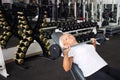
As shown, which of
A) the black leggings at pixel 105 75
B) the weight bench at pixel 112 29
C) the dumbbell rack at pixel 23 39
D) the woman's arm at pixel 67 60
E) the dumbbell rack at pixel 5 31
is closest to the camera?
the black leggings at pixel 105 75

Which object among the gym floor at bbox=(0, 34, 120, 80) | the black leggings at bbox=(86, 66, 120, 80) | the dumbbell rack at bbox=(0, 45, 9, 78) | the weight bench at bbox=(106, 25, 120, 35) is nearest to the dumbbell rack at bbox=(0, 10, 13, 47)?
the gym floor at bbox=(0, 34, 120, 80)

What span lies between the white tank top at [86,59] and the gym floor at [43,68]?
1116 millimetres

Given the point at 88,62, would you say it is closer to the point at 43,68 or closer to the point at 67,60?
the point at 67,60

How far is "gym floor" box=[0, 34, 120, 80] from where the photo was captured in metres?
2.99

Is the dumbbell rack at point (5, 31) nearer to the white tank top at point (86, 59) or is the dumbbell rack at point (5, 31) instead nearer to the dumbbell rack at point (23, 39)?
the dumbbell rack at point (23, 39)

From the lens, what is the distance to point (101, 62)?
1875 mm

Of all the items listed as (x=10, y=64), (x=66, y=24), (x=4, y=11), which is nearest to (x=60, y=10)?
(x=66, y=24)

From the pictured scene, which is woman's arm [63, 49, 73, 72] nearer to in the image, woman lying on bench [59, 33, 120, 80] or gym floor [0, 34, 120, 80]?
woman lying on bench [59, 33, 120, 80]

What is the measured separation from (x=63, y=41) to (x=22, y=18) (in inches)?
59.3

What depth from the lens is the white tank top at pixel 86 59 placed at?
1802mm

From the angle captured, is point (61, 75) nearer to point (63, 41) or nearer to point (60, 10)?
point (63, 41)

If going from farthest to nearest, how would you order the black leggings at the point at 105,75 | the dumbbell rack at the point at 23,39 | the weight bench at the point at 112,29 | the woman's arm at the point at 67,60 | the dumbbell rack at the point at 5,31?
the weight bench at the point at 112,29
the dumbbell rack at the point at 5,31
the dumbbell rack at the point at 23,39
the woman's arm at the point at 67,60
the black leggings at the point at 105,75

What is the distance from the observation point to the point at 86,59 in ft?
6.00

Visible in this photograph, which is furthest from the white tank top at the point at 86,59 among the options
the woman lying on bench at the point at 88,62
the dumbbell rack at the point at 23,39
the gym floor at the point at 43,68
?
the dumbbell rack at the point at 23,39
